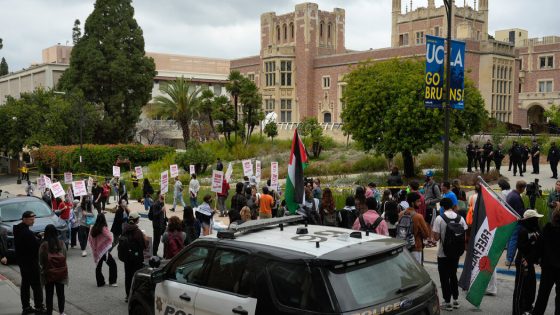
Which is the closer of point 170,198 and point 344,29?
point 170,198

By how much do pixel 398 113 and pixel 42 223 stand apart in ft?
56.4

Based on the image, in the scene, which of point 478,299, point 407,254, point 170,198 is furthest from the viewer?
point 170,198

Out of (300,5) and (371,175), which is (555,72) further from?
(371,175)

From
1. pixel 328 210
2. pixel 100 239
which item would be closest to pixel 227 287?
pixel 100 239

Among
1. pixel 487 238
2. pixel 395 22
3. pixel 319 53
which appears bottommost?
pixel 487 238

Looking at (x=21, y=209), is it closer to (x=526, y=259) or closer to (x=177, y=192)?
(x=177, y=192)

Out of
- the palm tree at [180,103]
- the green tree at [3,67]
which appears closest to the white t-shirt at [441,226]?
the palm tree at [180,103]

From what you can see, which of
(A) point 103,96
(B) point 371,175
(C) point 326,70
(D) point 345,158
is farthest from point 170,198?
(C) point 326,70

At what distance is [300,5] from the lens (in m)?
67.4

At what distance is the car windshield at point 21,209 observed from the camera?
47.5ft

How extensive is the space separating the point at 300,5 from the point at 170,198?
4530cm

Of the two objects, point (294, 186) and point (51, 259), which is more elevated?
point (294, 186)

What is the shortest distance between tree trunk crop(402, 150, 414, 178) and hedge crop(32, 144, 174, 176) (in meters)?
24.7

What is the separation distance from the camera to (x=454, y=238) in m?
8.57
